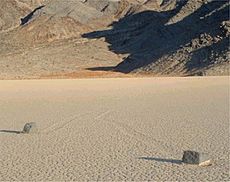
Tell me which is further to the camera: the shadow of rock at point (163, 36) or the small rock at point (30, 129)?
the shadow of rock at point (163, 36)

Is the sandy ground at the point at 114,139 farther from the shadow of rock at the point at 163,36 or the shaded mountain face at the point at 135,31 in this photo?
the shadow of rock at the point at 163,36

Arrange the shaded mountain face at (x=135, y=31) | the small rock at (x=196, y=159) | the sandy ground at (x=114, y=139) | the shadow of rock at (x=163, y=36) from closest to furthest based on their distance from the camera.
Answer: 1. the sandy ground at (x=114, y=139)
2. the small rock at (x=196, y=159)
3. the shaded mountain face at (x=135, y=31)
4. the shadow of rock at (x=163, y=36)

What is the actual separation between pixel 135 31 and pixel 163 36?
37.9 ft

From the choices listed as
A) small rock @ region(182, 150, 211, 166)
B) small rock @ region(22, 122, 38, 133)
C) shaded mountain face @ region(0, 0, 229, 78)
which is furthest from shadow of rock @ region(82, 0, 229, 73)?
small rock @ region(182, 150, 211, 166)

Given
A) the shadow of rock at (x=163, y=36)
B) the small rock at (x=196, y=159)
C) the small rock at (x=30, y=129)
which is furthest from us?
the shadow of rock at (x=163, y=36)

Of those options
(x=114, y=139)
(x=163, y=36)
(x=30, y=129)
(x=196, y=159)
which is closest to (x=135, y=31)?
(x=163, y=36)

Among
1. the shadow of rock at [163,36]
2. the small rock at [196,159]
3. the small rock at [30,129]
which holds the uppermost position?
the shadow of rock at [163,36]

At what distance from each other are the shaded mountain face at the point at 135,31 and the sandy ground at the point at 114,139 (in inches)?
931

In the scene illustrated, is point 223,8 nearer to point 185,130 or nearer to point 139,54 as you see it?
point 139,54

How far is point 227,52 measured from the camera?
41.4 m

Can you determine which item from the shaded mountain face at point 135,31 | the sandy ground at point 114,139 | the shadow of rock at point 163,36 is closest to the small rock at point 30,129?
the sandy ground at point 114,139

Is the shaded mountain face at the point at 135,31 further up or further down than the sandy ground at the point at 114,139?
further up

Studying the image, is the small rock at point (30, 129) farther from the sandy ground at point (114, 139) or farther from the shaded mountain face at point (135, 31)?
the shaded mountain face at point (135, 31)

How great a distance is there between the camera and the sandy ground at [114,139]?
297 inches
